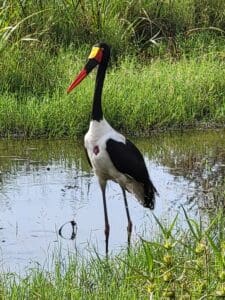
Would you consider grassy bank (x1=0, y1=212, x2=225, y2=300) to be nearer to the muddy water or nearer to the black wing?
the muddy water

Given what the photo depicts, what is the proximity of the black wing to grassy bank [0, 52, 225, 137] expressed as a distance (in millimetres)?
2516

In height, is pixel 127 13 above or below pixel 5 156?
above

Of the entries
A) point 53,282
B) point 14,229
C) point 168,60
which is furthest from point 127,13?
point 53,282

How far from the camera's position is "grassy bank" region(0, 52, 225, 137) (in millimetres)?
9039

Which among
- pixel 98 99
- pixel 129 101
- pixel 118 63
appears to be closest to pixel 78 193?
pixel 98 99

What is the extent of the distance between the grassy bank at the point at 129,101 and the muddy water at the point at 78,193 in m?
0.22

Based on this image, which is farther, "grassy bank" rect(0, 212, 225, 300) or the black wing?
the black wing

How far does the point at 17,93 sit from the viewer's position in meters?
9.76

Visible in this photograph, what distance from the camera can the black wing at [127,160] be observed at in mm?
6387

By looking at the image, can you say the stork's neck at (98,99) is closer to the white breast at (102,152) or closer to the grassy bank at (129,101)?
the white breast at (102,152)

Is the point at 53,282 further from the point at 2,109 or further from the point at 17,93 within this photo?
the point at 17,93

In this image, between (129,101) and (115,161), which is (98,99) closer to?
(115,161)

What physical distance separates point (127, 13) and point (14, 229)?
596cm

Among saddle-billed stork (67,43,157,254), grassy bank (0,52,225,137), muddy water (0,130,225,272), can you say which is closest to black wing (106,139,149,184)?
saddle-billed stork (67,43,157,254)
